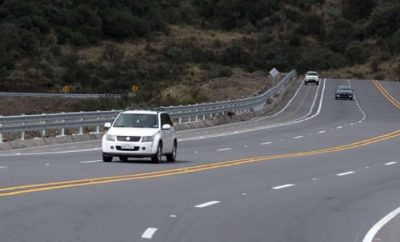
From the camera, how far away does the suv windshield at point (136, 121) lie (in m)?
26.8

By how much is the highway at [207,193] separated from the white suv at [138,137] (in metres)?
0.38

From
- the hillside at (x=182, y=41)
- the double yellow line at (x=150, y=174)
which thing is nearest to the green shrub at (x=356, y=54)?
the hillside at (x=182, y=41)

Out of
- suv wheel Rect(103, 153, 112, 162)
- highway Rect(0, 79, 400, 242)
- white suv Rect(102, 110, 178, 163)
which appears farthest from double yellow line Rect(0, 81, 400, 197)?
suv wheel Rect(103, 153, 112, 162)

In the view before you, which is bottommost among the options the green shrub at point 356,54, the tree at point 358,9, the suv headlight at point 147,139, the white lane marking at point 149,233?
the white lane marking at point 149,233

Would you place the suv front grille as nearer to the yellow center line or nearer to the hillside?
the yellow center line

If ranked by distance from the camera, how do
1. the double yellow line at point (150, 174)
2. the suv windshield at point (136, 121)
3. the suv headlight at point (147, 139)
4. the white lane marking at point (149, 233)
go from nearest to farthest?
the white lane marking at point (149, 233) < the double yellow line at point (150, 174) < the suv headlight at point (147, 139) < the suv windshield at point (136, 121)

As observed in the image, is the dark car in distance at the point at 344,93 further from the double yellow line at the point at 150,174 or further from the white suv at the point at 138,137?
the white suv at the point at 138,137

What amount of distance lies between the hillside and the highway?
251 ft

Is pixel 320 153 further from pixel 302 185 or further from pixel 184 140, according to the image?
pixel 302 185

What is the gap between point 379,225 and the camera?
15094mm

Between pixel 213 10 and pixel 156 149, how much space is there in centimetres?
16739

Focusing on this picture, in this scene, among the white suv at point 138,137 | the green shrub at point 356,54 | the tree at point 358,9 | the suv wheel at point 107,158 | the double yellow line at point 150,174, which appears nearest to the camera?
the double yellow line at point 150,174

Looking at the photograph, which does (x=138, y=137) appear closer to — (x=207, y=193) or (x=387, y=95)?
(x=207, y=193)

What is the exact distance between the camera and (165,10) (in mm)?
190750
